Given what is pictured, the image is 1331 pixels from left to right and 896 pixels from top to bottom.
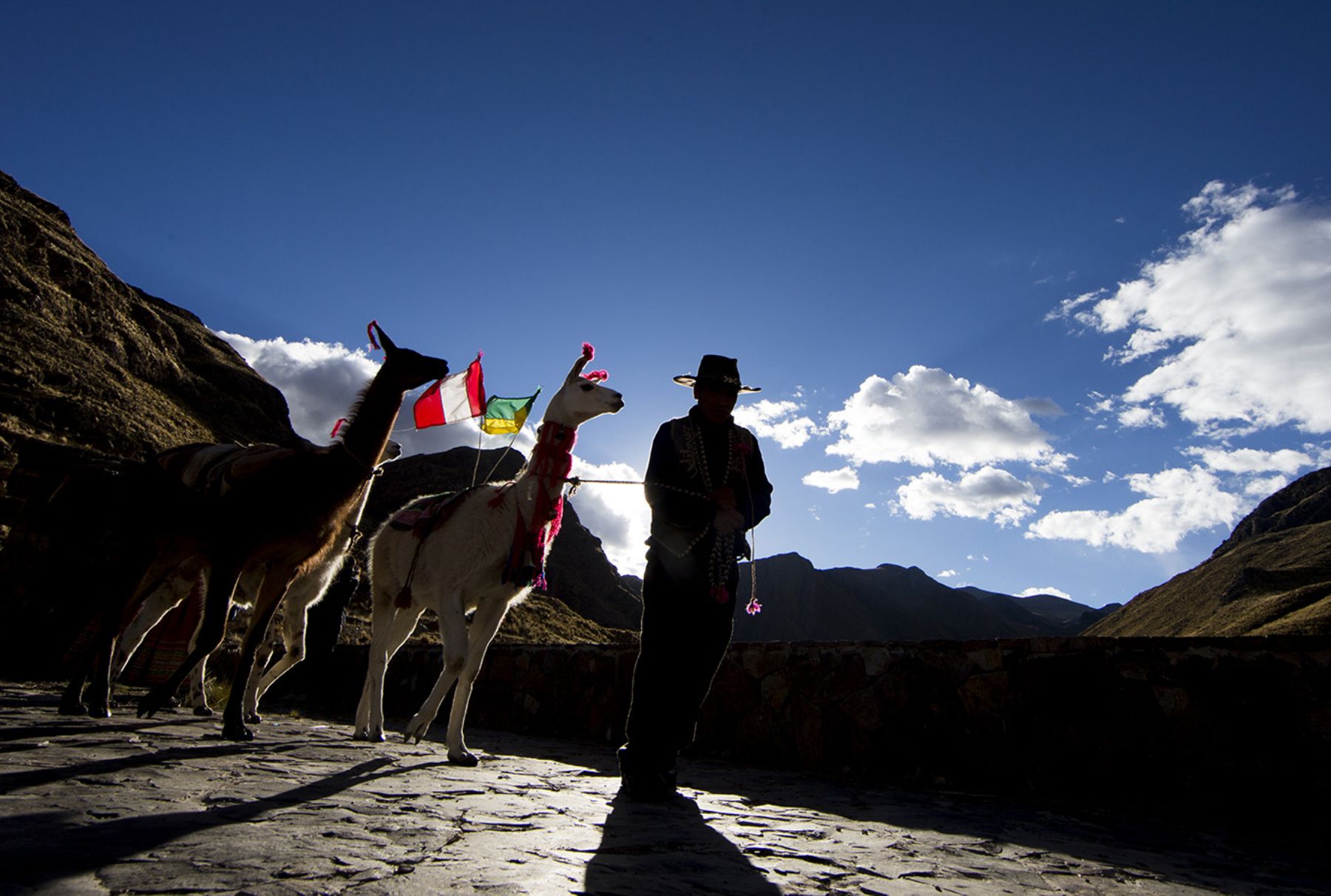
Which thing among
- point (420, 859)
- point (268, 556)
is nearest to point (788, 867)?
point (420, 859)

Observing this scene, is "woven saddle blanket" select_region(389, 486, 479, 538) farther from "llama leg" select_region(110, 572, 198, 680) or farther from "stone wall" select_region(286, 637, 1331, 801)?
"stone wall" select_region(286, 637, 1331, 801)

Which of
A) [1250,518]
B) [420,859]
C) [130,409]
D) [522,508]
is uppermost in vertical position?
[1250,518]

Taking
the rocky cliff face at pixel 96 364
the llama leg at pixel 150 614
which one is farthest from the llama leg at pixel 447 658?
the rocky cliff face at pixel 96 364

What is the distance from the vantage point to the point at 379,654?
5254mm

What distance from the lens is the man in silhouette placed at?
338cm

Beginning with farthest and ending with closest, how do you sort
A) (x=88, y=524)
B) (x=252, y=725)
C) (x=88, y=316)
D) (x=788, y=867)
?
(x=88, y=316) → (x=88, y=524) → (x=252, y=725) → (x=788, y=867)

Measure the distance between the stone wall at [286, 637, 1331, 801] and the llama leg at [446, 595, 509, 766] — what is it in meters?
2.26

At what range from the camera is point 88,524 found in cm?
707

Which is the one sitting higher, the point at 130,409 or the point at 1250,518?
the point at 1250,518

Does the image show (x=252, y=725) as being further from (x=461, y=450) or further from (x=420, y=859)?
(x=461, y=450)

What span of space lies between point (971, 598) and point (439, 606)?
74.8 m

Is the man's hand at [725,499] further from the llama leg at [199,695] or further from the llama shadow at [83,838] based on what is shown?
the llama leg at [199,695]

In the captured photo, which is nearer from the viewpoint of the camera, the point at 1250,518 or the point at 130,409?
the point at 130,409

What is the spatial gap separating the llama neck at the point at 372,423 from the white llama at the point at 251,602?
22.0 inches
